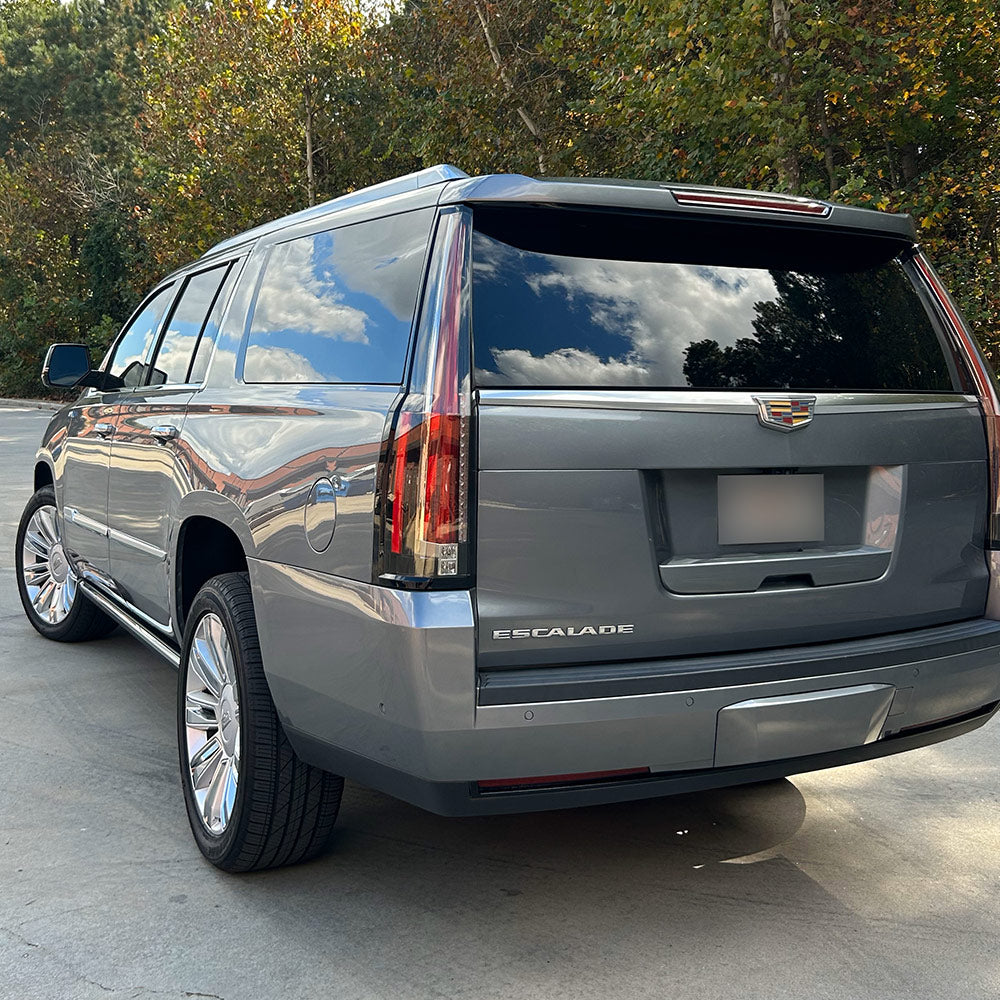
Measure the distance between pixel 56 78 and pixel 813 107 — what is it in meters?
39.0

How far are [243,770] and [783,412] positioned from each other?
1765 millimetres

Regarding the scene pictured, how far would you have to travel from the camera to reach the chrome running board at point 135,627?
4254 mm

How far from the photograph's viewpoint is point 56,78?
1795 inches

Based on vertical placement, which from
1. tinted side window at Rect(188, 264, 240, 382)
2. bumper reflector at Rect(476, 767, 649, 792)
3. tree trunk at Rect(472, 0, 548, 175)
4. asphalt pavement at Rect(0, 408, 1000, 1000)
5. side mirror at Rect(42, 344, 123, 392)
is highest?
tree trunk at Rect(472, 0, 548, 175)

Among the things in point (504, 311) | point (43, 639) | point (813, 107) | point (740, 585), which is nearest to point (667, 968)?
point (740, 585)

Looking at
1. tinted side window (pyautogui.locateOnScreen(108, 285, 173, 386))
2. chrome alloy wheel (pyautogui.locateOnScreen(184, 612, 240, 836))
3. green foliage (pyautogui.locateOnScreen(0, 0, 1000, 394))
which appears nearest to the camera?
chrome alloy wheel (pyautogui.locateOnScreen(184, 612, 240, 836))

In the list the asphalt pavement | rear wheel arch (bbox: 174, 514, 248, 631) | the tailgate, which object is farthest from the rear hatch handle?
rear wheel arch (bbox: 174, 514, 248, 631)

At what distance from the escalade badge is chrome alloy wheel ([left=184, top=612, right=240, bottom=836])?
1663 millimetres

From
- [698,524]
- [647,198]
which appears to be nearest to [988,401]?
[698,524]

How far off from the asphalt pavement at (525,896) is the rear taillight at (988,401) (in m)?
0.92

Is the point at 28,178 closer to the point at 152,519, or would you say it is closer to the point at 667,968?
the point at 152,519

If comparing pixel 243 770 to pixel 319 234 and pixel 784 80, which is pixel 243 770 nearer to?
pixel 319 234

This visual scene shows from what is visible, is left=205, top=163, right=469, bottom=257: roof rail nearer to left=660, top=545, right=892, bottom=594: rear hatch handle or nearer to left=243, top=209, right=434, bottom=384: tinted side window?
left=243, top=209, right=434, bottom=384: tinted side window

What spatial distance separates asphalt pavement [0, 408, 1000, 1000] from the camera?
2867 mm
